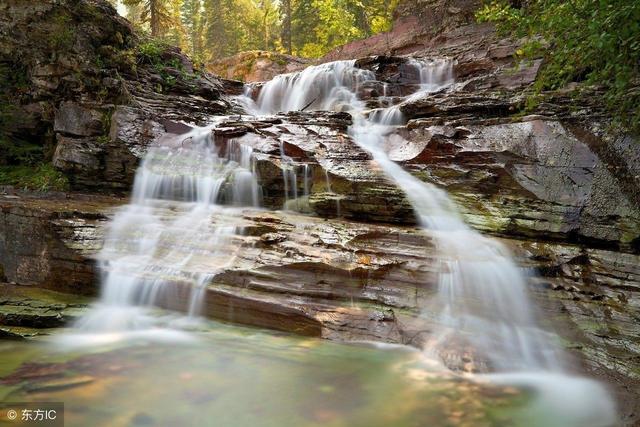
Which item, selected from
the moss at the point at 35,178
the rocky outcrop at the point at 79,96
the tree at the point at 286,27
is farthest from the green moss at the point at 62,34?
the tree at the point at 286,27

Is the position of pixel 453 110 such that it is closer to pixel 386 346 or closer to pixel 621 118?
pixel 621 118

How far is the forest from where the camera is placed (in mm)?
19875

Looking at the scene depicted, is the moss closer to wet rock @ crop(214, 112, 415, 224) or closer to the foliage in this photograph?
wet rock @ crop(214, 112, 415, 224)

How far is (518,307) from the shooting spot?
4934mm

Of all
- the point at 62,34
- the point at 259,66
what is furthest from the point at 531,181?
the point at 259,66

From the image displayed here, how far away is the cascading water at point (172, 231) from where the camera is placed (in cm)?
548

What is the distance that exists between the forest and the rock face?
1.84m

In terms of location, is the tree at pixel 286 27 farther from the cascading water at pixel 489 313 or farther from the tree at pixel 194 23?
the cascading water at pixel 489 313

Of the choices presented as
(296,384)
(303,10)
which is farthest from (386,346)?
(303,10)

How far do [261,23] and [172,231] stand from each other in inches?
1081

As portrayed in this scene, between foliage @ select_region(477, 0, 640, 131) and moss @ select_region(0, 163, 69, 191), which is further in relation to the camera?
moss @ select_region(0, 163, 69, 191)

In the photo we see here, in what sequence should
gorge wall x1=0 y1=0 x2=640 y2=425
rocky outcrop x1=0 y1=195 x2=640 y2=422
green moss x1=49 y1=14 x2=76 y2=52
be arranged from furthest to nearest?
1. green moss x1=49 y1=14 x2=76 y2=52
2. gorge wall x1=0 y1=0 x2=640 y2=425
3. rocky outcrop x1=0 y1=195 x2=640 y2=422

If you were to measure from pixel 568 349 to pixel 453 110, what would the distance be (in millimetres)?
5523

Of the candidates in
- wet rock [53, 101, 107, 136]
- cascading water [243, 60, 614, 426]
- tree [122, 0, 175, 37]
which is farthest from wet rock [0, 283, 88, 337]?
tree [122, 0, 175, 37]
